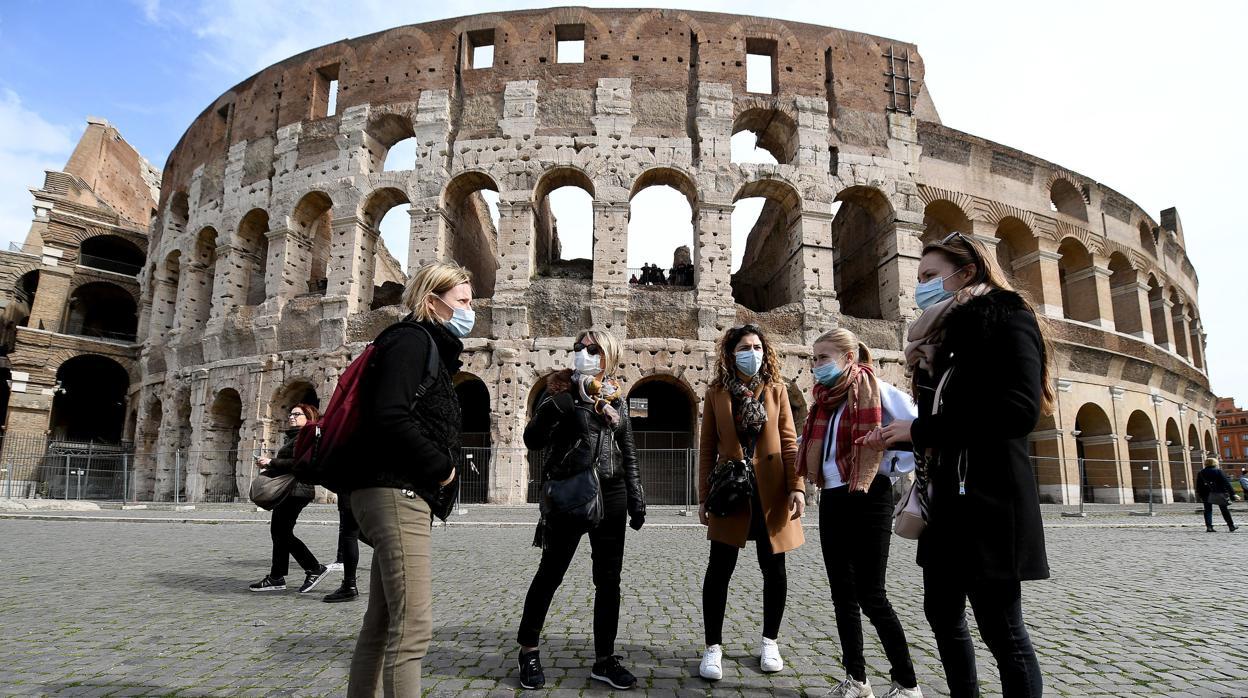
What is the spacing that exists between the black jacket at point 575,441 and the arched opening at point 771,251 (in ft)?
45.0

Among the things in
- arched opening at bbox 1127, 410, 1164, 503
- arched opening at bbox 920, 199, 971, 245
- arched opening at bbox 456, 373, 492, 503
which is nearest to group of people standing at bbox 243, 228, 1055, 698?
arched opening at bbox 456, 373, 492, 503

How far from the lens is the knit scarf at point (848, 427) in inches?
118

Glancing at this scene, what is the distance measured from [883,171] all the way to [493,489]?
13.0 m

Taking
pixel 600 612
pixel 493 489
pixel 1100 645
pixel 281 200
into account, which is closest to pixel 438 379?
pixel 600 612

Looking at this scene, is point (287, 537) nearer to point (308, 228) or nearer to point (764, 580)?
point (764, 580)

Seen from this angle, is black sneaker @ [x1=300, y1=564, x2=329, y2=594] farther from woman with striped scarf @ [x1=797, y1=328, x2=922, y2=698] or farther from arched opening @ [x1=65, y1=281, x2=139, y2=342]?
arched opening @ [x1=65, y1=281, x2=139, y2=342]

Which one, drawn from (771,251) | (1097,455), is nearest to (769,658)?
(771,251)

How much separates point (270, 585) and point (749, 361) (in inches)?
173

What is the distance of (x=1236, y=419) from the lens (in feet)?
236

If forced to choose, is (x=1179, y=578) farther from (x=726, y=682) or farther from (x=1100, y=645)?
(x=726, y=682)

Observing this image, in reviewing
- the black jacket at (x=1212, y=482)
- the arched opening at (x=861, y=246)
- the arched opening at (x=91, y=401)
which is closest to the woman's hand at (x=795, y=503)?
the black jacket at (x=1212, y=482)

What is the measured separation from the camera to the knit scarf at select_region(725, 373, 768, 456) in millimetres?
3451

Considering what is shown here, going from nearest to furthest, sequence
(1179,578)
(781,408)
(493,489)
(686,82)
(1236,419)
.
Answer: (781,408) < (1179,578) < (493,489) < (686,82) < (1236,419)

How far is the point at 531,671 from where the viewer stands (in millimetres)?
3029
